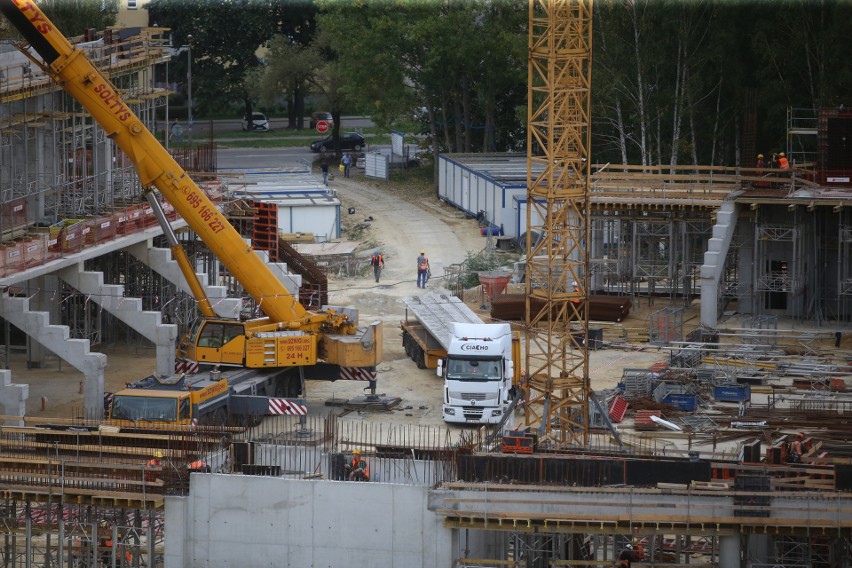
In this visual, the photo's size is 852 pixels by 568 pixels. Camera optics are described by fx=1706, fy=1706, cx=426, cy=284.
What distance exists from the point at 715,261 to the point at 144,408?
20900 mm

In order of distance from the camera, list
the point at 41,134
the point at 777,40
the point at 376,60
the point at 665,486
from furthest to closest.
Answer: the point at 376,60, the point at 777,40, the point at 41,134, the point at 665,486

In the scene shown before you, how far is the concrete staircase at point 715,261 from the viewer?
49656mm

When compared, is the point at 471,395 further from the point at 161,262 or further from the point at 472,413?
the point at 161,262

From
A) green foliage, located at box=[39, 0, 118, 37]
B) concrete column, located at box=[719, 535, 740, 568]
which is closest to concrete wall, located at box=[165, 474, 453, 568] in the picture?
concrete column, located at box=[719, 535, 740, 568]

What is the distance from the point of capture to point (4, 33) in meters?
69.1

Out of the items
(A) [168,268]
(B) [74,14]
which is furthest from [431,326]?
(B) [74,14]

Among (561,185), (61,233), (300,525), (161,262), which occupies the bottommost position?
(300,525)

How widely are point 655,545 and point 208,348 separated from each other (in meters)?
14.1

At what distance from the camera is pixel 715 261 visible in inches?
1973

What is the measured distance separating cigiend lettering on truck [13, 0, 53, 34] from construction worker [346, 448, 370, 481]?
13635 millimetres

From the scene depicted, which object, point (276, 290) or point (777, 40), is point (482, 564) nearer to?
point (276, 290)

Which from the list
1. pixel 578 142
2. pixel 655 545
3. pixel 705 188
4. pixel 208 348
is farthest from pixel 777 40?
pixel 655 545

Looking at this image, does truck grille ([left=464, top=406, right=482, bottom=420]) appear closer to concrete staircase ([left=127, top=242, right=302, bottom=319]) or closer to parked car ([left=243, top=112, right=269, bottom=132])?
concrete staircase ([left=127, top=242, right=302, bottom=319])

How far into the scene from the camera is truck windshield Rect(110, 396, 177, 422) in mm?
35125
